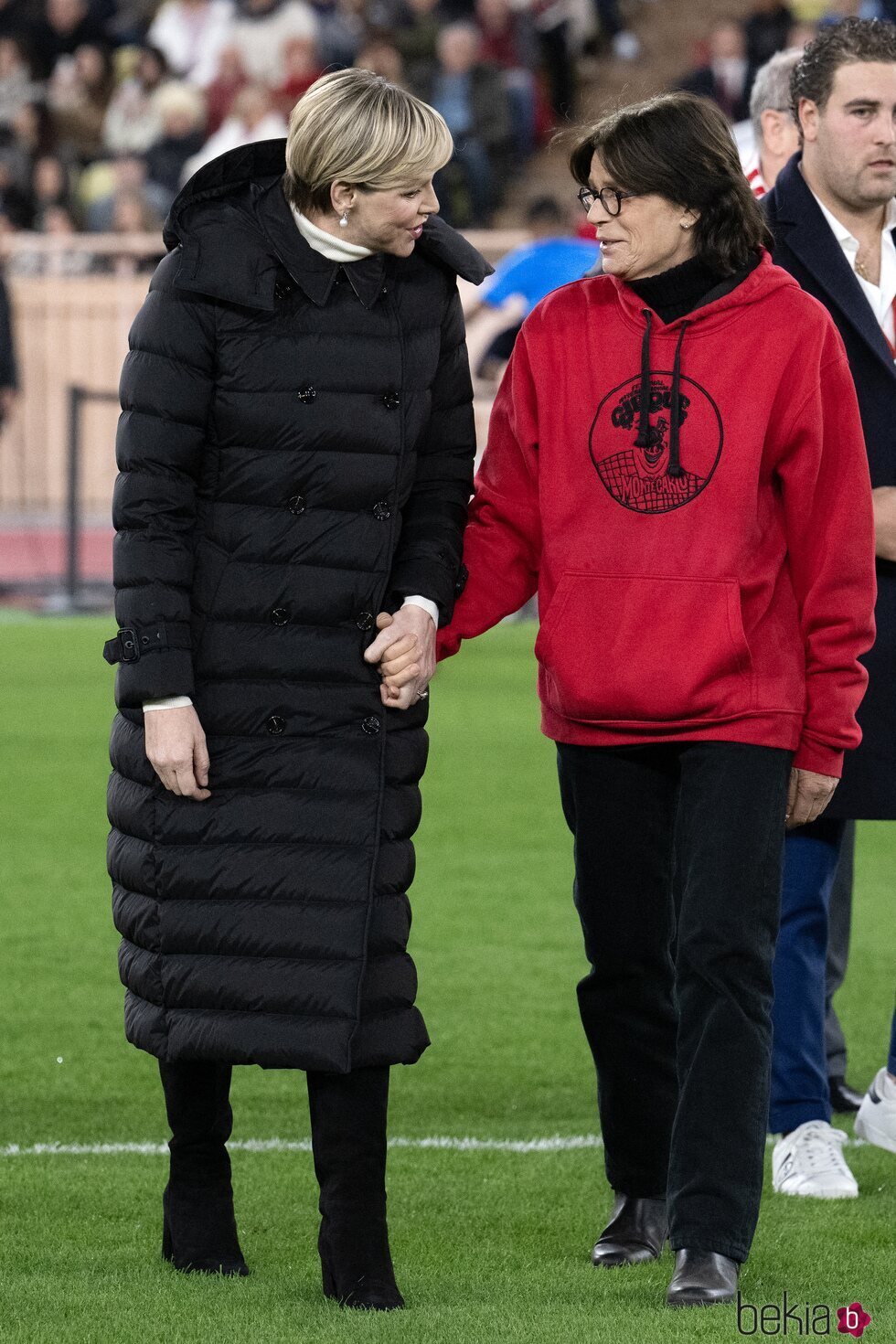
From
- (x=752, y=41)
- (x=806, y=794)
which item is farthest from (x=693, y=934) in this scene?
(x=752, y=41)

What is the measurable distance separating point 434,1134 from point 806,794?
1.62 meters

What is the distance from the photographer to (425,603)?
3.82 meters

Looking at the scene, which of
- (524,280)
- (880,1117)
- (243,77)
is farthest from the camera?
(243,77)

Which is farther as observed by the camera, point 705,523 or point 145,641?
point 705,523

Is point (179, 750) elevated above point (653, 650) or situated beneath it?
situated beneath

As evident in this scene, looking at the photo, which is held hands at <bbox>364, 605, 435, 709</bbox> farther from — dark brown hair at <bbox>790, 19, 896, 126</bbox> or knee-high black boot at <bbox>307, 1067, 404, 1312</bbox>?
Answer: dark brown hair at <bbox>790, 19, 896, 126</bbox>

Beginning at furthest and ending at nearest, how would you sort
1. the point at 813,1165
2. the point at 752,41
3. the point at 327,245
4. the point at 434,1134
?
the point at 752,41 < the point at 434,1134 < the point at 813,1165 < the point at 327,245

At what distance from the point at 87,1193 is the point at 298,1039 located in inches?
42.6

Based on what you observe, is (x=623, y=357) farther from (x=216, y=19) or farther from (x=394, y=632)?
(x=216, y=19)

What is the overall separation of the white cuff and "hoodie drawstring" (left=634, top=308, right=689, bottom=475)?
0.41 meters

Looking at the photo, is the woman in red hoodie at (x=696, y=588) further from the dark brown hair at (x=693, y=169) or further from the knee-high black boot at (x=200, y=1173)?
the knee-high black boot at (x=200, y=1173)

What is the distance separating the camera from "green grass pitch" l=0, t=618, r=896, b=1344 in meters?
3.67

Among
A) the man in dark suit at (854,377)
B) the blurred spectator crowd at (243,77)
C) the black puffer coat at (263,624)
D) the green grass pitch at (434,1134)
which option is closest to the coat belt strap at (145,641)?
the black puffer coat at (263,624)

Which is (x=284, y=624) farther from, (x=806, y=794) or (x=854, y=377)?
(x=854, y=377)
